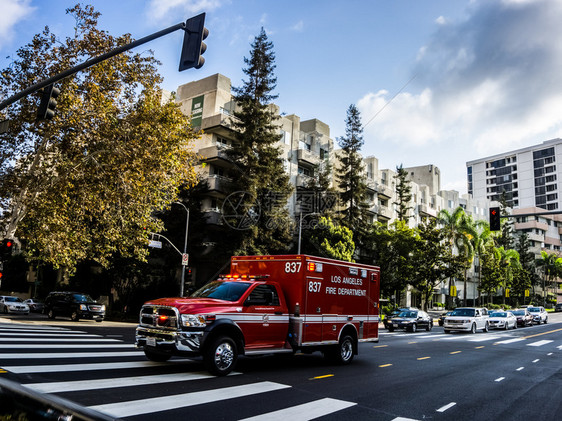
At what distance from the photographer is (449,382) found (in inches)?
382

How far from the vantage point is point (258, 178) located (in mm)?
35750

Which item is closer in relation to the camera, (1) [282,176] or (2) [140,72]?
(2) [140,72]

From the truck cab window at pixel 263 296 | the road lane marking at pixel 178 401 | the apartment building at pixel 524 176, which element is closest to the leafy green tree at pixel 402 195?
the truck cab window at pixel 263 296

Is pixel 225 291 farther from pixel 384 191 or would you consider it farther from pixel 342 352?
pixel 384 191

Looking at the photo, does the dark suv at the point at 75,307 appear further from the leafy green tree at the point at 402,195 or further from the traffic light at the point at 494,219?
the leafy green tree at the point at 402,195

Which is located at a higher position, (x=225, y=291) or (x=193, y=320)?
(x=225, y=291)

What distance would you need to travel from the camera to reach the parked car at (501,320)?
3228cm

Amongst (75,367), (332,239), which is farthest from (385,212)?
(75,367)

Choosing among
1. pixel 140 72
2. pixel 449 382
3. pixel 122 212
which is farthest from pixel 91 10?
pixel 449 382

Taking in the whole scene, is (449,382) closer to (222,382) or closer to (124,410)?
(222,382)

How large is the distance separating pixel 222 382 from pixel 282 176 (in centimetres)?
3066

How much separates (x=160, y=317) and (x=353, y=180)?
41.8 m

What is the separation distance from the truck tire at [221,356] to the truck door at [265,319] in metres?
0.46

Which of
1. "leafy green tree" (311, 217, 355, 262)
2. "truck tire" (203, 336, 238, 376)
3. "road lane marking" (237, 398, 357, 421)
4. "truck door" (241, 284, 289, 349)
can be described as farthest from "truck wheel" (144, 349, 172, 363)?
"leafy green tree" (311, 217, 355, 262)
